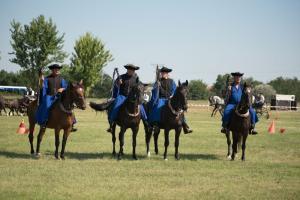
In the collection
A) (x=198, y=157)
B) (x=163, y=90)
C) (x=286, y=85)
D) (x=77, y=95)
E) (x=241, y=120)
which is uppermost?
(x=286, y=85)

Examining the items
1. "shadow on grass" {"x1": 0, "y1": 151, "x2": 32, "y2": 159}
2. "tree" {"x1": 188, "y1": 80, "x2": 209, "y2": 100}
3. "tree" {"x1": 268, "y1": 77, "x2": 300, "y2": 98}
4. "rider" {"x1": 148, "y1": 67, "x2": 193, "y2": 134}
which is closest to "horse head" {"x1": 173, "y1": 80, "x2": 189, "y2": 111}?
"rider" {"x1": 148, "y1": 67, "x2": 193, "y2": 134}

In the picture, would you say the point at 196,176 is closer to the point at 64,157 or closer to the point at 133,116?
the point at 133,116

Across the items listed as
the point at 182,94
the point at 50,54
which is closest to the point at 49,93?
the point at 182,94

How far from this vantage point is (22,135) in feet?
82.3

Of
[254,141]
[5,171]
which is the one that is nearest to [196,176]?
[5,171]

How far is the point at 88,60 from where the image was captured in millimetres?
80812

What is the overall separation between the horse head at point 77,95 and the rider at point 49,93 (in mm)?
574

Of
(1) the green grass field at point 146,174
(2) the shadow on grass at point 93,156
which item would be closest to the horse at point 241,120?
(1) the green grass field at point 146,174

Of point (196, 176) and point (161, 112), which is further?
A: point (161, 112)

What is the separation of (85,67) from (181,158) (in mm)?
63782

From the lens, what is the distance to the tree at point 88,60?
78500 millimetres

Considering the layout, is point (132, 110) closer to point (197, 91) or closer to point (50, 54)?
point (50, 54)

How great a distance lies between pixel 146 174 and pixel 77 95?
412 centimetres

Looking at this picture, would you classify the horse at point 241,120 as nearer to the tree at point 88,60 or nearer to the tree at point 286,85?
the tree at point 88,60
